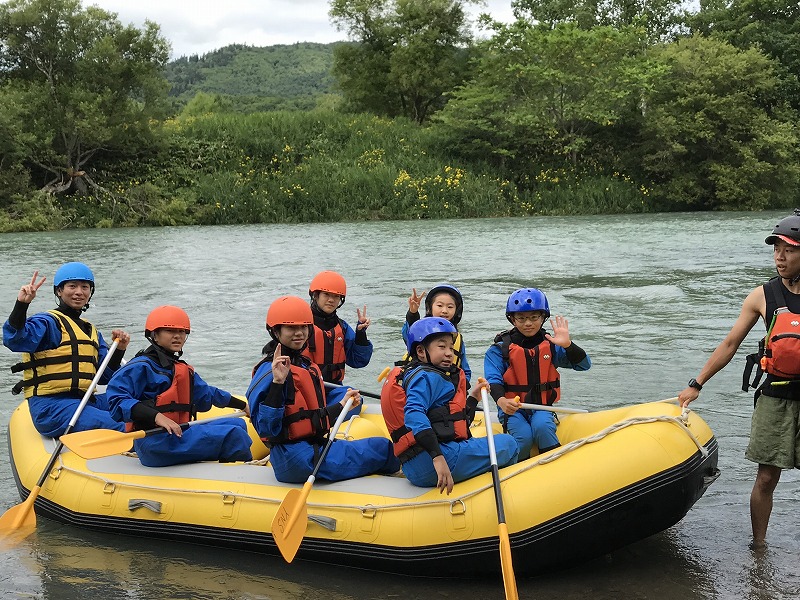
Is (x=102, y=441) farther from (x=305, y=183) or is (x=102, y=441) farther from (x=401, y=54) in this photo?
(x=401, y=54)

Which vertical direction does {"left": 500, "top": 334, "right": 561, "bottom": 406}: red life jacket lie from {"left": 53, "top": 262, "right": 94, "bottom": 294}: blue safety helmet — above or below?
below

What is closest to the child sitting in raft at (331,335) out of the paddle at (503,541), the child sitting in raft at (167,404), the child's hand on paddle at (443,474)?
the child sitting in raft at (167,404)

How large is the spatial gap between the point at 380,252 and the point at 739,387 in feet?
30.0

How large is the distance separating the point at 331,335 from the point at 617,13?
113 feet

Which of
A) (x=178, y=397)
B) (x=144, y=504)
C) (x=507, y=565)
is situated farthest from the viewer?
(x=178, y=397)

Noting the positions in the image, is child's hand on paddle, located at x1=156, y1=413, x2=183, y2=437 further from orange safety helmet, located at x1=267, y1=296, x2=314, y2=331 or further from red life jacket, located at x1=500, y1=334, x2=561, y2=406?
red life jacket, located at x1=500, y1=334, x2=561, y2=406

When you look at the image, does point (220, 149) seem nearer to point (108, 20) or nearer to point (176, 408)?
point (108, 20)

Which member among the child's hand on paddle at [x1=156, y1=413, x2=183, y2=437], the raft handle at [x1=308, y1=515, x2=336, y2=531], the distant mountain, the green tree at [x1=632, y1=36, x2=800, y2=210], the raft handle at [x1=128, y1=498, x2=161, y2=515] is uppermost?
the distant mountain

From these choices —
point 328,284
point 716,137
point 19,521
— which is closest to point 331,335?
point 328,284

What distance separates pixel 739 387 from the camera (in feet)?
21.3

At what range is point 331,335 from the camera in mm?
5031

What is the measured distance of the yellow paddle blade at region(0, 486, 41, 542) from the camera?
4.06 metres

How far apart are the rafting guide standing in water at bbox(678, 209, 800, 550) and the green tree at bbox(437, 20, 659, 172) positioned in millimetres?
21093

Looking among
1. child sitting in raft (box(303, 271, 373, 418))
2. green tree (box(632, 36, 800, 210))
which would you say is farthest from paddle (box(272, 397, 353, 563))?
green tree (box(632, 36, 800, 210))
